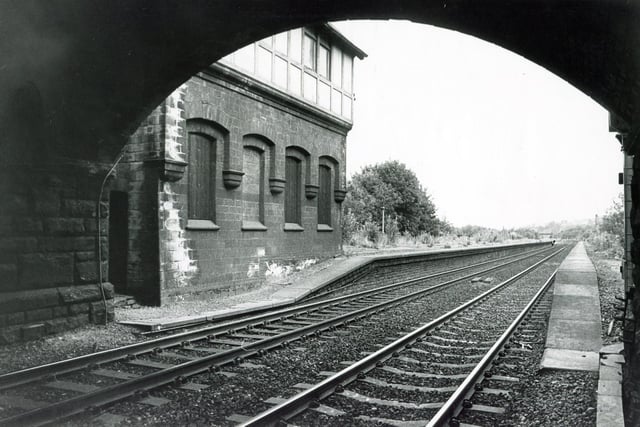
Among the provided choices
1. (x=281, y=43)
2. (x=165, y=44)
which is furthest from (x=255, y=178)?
(x=165, y=44)

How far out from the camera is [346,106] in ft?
62.0

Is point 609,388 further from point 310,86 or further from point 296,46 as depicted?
point 310,86

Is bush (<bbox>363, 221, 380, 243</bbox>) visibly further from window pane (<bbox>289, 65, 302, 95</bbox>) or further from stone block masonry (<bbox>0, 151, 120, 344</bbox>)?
stone block masonry (<bbox>0, 151, 120, 344</bbox>)

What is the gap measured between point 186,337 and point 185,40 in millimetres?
4140

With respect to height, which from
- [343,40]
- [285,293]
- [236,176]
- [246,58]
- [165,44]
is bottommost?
[285,293]

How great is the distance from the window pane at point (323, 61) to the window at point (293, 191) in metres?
3.32

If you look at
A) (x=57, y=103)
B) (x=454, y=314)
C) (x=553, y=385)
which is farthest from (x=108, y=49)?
(x=454, y=314)

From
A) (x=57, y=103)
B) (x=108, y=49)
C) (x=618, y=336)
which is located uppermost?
(x=108, y=49)

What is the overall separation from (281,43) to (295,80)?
3.90 ft

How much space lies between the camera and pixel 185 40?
6.40 metres

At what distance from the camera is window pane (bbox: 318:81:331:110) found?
16891 millimetres

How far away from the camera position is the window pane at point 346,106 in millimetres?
18656

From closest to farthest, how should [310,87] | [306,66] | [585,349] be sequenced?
[585,349] → [306,66] → [310,87]

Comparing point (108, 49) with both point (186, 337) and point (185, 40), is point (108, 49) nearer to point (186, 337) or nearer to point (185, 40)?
point (185, 40)
